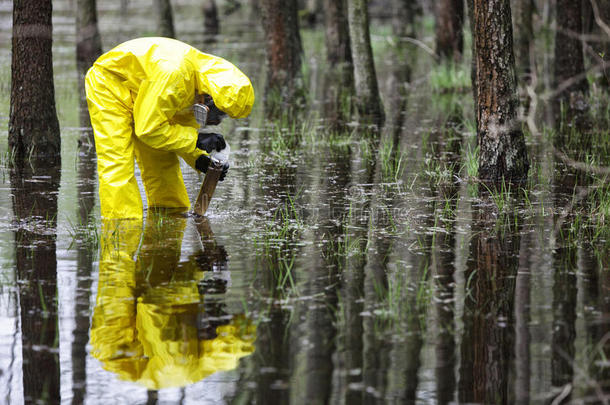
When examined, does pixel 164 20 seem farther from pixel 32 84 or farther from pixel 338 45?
pixel 32 84

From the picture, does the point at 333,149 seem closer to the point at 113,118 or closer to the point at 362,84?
the point at 362,84

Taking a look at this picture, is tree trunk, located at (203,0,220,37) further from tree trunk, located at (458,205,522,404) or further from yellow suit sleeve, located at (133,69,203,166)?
tree trunk, located at (458,205,522,404)

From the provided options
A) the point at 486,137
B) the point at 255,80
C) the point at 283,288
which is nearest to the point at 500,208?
the point at 486,137

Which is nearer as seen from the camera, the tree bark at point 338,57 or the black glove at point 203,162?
the black glove at point 203,162

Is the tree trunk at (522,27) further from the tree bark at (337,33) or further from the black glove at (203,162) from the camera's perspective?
the black glove at (203,162)

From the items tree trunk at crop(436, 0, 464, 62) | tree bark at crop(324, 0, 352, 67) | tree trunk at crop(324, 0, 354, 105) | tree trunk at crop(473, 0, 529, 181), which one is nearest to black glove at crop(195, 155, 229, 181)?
tree trunk at crop(473, 0, 529, 181)

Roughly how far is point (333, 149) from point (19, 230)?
5212mm

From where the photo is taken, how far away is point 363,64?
13.9 m

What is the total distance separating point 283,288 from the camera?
5930 mm

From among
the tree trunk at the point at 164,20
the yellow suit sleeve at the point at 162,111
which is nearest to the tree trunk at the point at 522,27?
the yellow suit sleeve at the point at 162,111

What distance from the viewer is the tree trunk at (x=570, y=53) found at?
14.9 meters

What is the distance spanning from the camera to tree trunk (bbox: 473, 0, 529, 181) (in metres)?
9.12

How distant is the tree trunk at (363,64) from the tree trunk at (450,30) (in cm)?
540

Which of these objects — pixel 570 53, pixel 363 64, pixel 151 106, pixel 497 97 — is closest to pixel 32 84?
pixel 151 106
